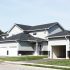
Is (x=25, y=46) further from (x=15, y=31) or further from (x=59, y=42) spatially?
(x=59, y=42)

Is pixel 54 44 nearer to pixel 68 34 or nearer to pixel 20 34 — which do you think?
pixel 68 34

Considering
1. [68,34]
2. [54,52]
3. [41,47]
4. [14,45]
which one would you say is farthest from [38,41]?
[68,34]

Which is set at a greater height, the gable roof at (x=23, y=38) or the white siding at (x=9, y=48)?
the gable roof at (x=23, y=38)

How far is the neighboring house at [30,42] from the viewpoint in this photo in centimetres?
5341

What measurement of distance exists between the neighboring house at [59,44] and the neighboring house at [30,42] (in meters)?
7.97

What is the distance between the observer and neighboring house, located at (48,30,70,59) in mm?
41125

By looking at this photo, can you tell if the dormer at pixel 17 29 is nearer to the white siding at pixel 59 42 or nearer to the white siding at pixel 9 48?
the white siding at pixel 9 48

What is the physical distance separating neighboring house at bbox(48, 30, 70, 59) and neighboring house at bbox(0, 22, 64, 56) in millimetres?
7967

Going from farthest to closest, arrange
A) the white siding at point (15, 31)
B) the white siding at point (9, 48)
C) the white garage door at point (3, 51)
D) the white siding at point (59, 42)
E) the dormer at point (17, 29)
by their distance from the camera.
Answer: the white siding at point (15, 31), the dormer at point (17, 29), the white garage door at point (3, 51), the white siding at point (9, 48), the white siding at point (59, 42)

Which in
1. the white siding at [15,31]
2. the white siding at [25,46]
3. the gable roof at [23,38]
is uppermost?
the white siding at [15,31]

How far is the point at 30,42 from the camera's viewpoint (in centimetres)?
5484

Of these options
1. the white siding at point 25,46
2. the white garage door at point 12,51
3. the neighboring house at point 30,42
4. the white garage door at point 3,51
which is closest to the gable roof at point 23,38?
the neighboring house at point 30,42

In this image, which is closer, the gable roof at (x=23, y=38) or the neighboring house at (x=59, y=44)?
the neighboring house at (x=59, y=44)

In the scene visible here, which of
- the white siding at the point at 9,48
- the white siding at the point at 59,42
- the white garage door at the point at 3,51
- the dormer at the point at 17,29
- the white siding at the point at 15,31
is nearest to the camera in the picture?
the white siding at the point at 59,42
